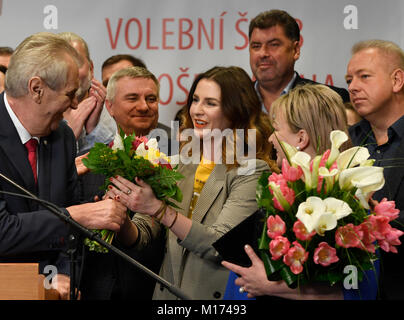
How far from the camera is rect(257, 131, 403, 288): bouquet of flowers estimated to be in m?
1.93

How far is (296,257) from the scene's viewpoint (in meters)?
1.97

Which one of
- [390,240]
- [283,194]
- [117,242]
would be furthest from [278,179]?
[117,242]

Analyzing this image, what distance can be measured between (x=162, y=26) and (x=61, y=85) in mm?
1383

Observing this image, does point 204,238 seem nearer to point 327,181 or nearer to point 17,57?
point 327,181

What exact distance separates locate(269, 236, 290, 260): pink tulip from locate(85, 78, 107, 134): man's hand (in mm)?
2223

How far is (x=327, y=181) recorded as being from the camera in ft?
6.48

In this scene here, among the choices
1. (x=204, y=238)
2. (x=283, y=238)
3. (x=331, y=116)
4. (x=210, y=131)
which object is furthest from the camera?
(x=210, y=131)

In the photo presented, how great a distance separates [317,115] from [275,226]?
0.65 metres

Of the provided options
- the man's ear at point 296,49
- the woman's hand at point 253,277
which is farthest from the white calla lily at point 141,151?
the man's ear at point 296,49

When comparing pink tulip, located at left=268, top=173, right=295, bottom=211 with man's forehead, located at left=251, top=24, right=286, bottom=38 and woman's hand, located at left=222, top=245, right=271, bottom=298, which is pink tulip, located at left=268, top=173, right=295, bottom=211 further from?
man's forehead, located at left=251, top=24, right=286, bottom=38

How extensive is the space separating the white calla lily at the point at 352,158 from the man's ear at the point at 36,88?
4.44ft

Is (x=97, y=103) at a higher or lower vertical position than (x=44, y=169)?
higher

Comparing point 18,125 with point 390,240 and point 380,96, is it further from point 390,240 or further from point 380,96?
point 380,96
